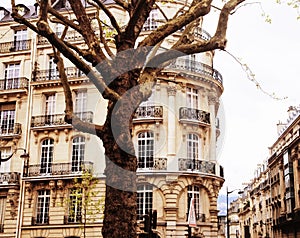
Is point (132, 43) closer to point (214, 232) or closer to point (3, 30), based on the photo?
point (214, 232)

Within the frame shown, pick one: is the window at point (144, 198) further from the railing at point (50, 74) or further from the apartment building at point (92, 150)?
the railing at point (50, 74)

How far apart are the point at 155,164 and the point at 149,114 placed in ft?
11.3

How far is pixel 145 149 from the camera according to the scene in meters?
32.7

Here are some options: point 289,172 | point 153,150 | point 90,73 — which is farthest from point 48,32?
point 289,172

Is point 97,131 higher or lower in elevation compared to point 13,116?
lower

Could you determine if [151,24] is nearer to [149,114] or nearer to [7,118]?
[149,114]

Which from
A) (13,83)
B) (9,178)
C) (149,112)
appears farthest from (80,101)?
(9,178)

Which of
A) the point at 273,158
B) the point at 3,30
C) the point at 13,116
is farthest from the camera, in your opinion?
the point at 273,158

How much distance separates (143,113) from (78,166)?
5564 mm

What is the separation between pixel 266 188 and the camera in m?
73.6

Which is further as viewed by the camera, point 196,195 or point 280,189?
point 280,189

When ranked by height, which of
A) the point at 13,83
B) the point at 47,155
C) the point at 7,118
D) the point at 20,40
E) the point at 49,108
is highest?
the point at 20,40

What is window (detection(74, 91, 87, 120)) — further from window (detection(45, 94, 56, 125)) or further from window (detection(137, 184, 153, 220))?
window (detection(137, 184, 153, 220))

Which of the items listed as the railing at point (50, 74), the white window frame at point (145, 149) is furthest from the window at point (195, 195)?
the railing at point (50, 74)
